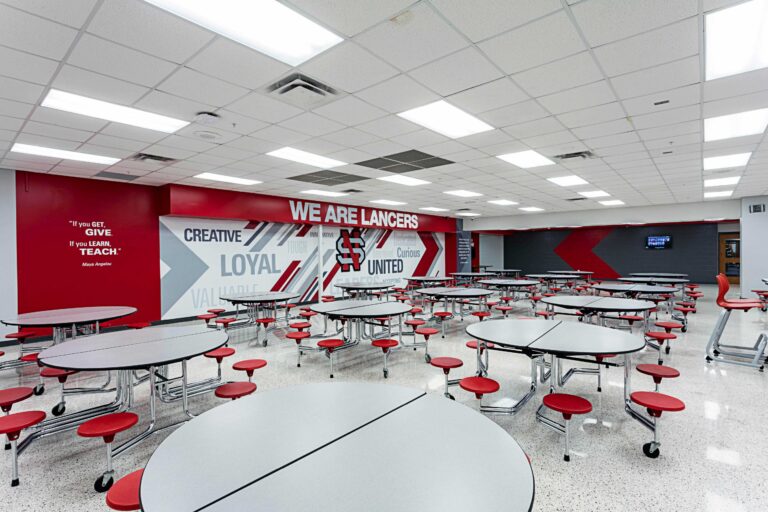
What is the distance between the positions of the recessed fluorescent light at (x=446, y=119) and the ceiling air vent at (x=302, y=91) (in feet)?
3.08

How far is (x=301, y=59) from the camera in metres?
3.00

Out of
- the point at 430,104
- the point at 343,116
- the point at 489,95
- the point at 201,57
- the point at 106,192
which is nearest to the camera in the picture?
the point at 201,57

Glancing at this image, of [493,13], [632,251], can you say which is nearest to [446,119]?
[493,13]

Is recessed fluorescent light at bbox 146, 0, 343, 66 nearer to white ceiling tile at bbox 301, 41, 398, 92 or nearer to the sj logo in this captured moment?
white ceiling tile at bbox 301, 41, 398, 92

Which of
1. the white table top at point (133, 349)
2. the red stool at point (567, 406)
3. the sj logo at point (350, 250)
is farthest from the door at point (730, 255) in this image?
the white table top at point (133, 349)

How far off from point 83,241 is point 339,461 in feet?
26.2

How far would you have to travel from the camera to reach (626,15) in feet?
8.05

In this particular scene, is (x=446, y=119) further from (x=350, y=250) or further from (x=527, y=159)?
(x=350, y=250)

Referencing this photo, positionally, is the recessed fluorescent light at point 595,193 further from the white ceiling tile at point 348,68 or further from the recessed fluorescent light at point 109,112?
the recessed fluorescent light at point 109,112

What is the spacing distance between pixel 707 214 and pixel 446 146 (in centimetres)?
1083

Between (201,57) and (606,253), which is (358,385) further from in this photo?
(606,253)

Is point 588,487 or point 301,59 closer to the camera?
point 588,487

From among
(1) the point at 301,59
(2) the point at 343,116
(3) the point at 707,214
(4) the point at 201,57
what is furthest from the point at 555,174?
(3) the point at 707,214

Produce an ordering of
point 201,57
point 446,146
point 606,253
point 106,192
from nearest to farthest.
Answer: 1. point 201,57
2. point 446,146
3. point 106,192
4. point 606,253
